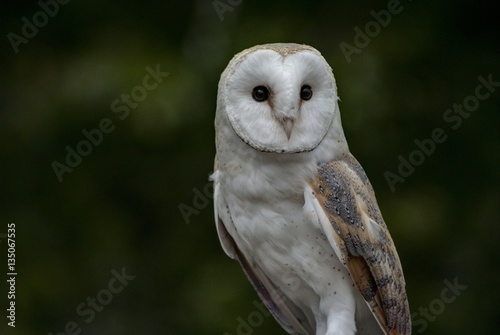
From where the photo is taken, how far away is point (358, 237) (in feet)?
12.2

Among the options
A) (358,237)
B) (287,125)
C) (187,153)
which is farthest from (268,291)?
(187,153)

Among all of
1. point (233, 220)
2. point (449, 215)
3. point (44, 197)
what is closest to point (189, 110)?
point (44, 197)

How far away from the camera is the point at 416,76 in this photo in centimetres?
607

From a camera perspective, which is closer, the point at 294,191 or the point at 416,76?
the point at 294,191

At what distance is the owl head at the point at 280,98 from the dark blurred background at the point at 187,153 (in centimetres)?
220

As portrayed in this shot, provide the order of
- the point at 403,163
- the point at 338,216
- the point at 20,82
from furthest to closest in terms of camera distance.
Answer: the point at 20,82 → the point at 403,163 → the point at 338,216

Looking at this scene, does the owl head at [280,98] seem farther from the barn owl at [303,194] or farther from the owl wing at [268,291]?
the owl wing at [268,291]

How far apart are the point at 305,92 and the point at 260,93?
149 millimetres

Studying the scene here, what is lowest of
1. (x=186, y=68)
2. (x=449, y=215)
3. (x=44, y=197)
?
(x=449, y=215)

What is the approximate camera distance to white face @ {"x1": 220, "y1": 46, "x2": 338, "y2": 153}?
3.50 metres

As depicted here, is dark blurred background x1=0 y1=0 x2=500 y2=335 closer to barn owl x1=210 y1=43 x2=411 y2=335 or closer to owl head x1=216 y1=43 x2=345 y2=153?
barn owl x1=210 y1=43 x2=411 y2=335

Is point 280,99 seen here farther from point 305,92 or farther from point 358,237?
point 358,237

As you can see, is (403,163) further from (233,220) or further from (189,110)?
(233,220)

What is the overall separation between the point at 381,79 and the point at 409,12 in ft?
1.55
